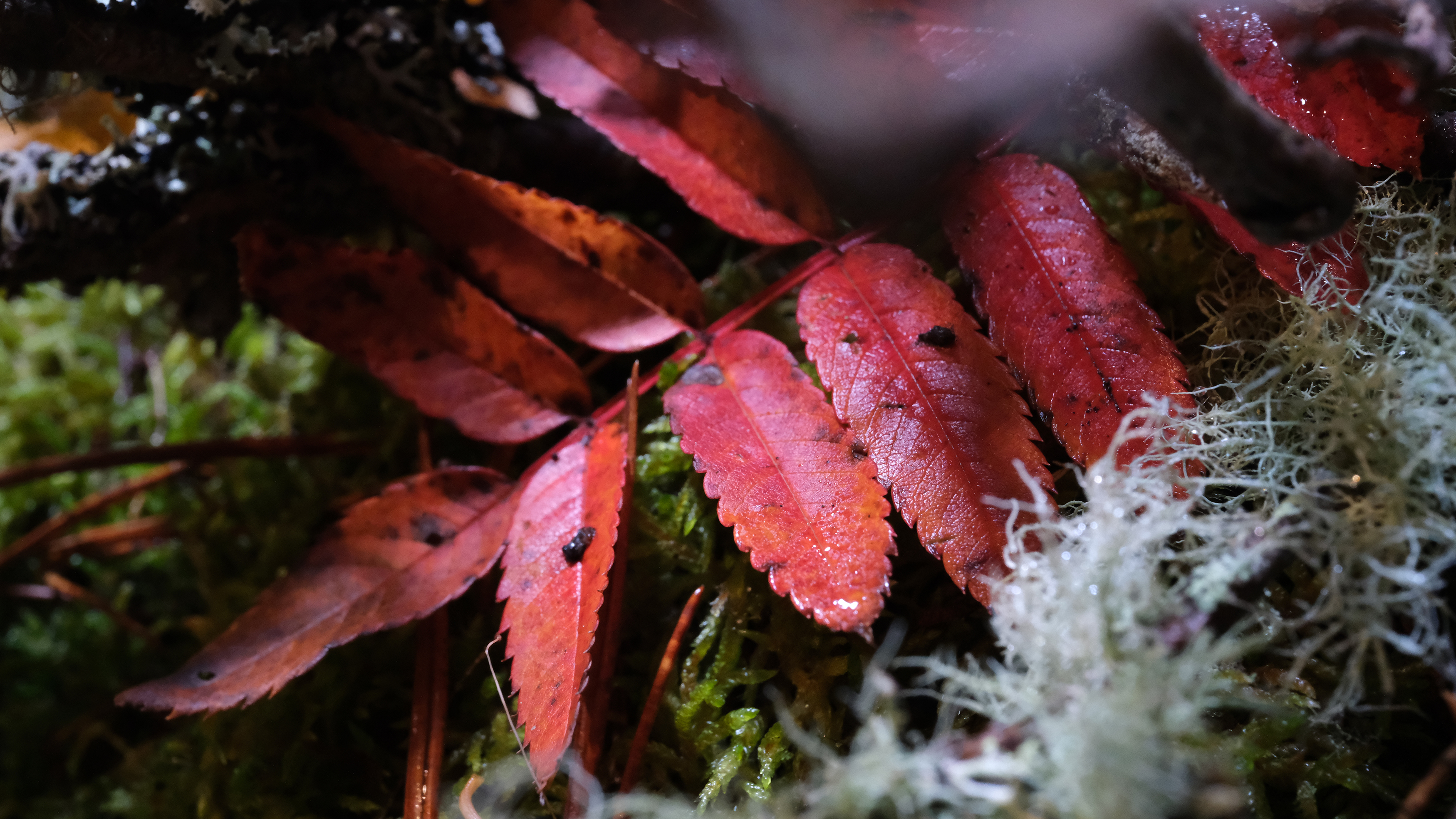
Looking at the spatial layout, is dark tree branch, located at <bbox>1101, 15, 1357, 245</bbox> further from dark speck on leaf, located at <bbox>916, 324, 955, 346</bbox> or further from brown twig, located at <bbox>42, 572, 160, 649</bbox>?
brown twig, located at <bbox>42, 572, 160, 649</bbox>

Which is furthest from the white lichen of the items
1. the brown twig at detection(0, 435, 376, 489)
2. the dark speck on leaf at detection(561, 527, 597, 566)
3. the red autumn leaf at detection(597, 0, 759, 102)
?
the brown twig at detection(0, 435, 376, 489)

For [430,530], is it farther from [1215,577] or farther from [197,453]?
[1215,577]

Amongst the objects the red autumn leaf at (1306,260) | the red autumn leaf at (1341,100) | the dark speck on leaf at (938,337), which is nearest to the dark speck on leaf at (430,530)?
the dark speck on leaf at (938,337)

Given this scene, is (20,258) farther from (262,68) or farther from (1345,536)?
(1345,536)

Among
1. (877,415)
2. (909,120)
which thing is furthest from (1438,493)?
(909,120)

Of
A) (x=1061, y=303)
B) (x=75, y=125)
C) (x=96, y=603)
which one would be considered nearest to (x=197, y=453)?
(x=96, y=603)

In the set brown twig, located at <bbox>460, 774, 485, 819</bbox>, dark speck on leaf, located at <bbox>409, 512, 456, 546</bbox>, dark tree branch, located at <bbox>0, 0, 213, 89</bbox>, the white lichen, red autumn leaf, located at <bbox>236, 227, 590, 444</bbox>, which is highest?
dark tree branch, located at <bbox>0, 0, 213, 89</bbox>
